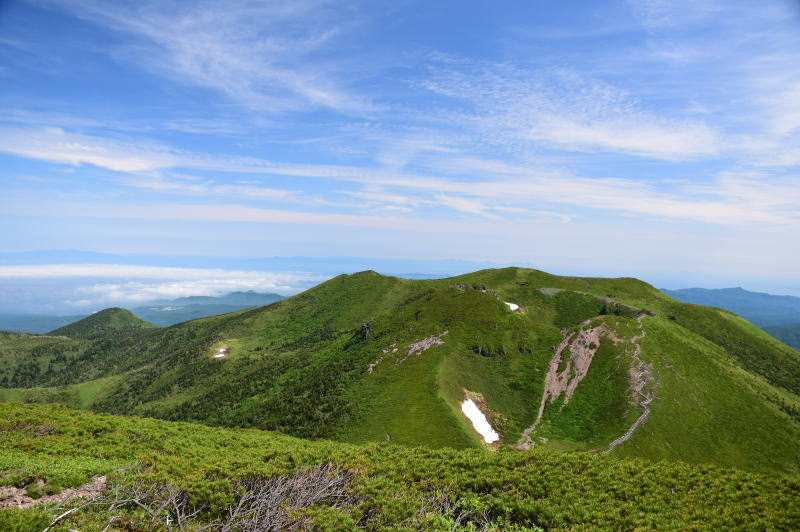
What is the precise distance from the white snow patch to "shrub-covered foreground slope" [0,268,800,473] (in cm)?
149

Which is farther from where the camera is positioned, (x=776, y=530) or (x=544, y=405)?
(x=544, y=405)

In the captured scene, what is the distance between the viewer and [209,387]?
5118 inches

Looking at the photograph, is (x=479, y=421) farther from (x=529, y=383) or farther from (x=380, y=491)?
(x=380, y=491)

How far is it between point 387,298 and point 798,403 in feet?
491

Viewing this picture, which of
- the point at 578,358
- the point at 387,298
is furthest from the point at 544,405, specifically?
the point at 387,298

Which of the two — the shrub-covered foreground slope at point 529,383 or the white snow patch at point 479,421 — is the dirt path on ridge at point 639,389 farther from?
the white snow patch at point 479,421

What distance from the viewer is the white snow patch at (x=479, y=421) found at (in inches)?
2687

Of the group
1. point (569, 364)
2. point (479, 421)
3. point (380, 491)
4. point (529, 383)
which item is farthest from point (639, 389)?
point (380, 491)

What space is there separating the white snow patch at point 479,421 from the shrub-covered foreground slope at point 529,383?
1.49 metres

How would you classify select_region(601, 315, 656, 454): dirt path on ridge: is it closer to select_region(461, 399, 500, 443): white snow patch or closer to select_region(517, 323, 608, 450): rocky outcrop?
select_region(517, 323, 608, 450): rocky outcrop

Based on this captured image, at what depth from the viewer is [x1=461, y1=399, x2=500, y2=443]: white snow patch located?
6825cm

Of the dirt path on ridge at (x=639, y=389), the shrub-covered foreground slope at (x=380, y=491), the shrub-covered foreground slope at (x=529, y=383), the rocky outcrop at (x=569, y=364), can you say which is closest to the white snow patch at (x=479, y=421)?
the shrub-covered foreground slope at (x=529, y=383)

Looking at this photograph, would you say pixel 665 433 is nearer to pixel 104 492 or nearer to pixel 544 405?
pixel 544 405

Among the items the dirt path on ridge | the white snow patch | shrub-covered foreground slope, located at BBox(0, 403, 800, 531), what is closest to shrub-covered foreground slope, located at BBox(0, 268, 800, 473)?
the dirt path on ridge
